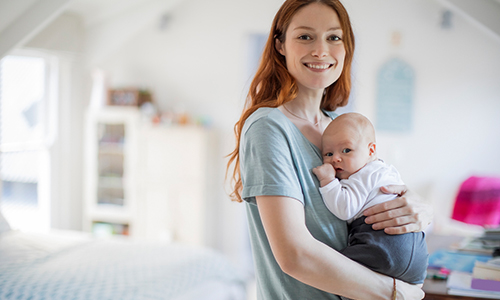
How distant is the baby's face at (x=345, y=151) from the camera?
1.08 meters

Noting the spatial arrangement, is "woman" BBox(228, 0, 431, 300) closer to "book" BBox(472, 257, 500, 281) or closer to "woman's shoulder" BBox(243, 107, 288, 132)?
"woman's shoulder" BBox(243, 107, 288, 132)

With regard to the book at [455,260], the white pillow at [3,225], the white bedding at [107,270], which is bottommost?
the white bedding at [107,270]

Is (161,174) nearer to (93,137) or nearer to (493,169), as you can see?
(93,137)

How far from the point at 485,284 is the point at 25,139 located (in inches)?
145

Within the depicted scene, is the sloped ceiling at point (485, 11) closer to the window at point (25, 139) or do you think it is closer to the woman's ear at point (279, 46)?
the woman's ear at point (279, 46)

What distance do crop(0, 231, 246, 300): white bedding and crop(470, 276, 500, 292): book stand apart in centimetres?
140

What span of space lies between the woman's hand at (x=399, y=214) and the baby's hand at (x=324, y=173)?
0.46 feet

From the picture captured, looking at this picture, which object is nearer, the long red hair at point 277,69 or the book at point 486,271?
the long red hair at point 277,69

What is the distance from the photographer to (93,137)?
13.4 ft

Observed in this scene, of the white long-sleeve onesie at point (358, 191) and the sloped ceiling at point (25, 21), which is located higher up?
the sloped ceiling at point (25, 21)

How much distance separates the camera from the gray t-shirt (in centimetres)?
93

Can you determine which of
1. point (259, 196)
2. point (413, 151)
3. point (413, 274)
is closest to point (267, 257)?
point (259, 196)

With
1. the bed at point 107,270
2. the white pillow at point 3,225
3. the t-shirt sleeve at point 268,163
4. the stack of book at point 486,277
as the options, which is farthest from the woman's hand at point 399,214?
the white pillow at point 3,225

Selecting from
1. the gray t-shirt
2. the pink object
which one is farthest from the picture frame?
the gray t-shirt
